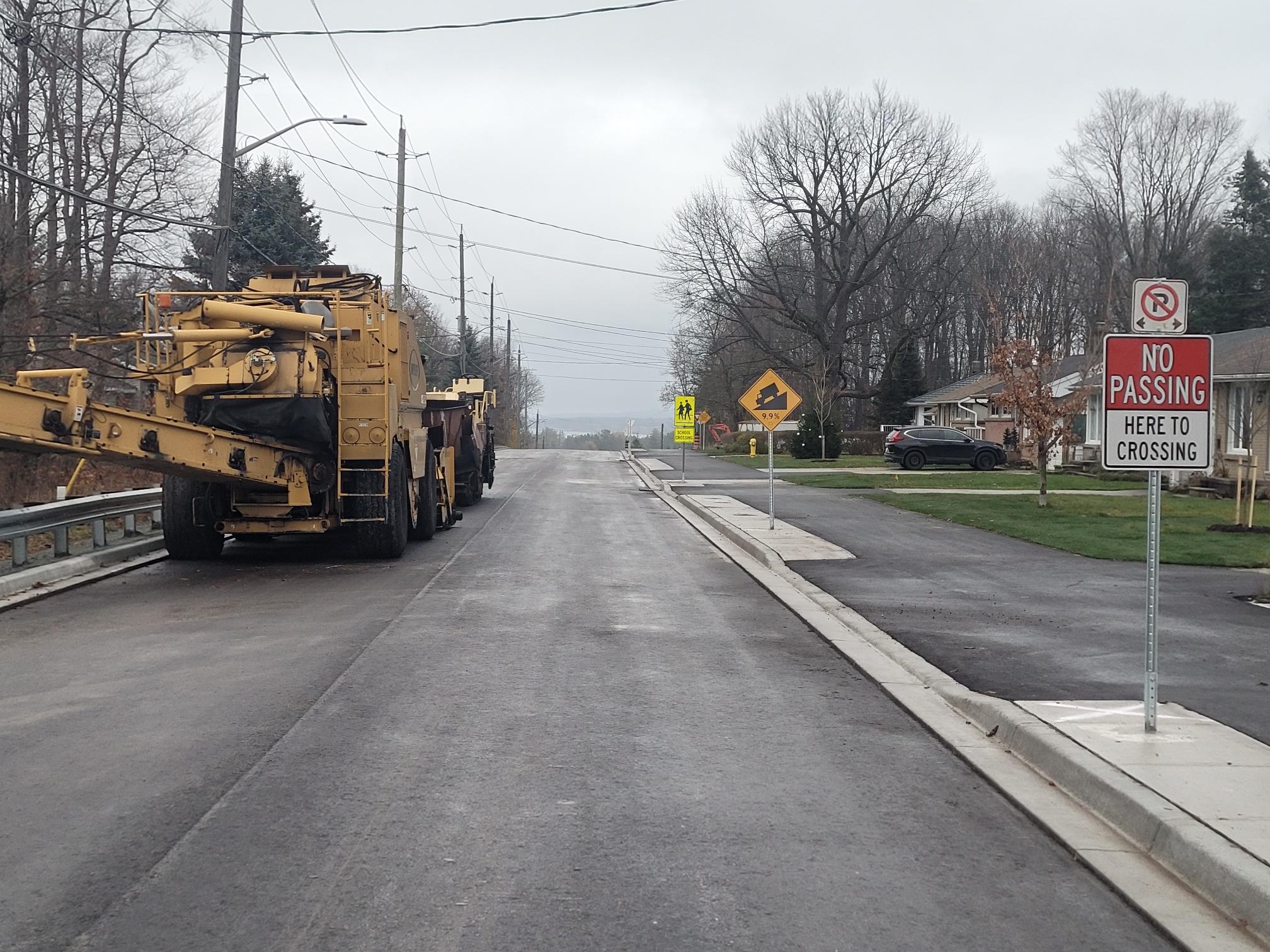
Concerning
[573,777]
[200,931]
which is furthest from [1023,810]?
[200,931]

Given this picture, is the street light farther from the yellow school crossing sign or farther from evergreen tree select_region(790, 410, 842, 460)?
evergreen tree select_region(790, 410, 842, 460)

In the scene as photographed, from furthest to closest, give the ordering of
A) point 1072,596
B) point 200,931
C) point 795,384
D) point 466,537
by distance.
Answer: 1. point 795,384
2. point 466,537
3. point 1072,596
4. point 200,931

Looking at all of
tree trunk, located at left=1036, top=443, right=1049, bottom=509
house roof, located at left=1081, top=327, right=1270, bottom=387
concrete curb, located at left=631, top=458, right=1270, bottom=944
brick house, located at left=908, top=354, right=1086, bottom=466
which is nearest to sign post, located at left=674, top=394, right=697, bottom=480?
house roof, located at left=1081, top=327, right=1270, bottom=387

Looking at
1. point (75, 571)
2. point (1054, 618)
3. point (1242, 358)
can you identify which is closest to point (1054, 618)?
point (1054, 618)

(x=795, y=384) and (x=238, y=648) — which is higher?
(x=795, y=384)

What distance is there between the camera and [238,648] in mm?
9875

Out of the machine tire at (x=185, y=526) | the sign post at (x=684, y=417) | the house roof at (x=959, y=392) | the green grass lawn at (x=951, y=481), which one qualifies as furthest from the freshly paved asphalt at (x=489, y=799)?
the house roof at (x=959, y=392)

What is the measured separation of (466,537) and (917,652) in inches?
426

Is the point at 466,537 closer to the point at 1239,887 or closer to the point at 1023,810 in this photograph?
the point at 1023,810

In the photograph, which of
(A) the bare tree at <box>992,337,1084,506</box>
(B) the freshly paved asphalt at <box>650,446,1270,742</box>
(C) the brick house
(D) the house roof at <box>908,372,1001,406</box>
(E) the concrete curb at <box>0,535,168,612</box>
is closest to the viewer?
(B) the freshly paved asphalt at <box>650,446,1270,742</box>

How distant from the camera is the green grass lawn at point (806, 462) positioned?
4922cm

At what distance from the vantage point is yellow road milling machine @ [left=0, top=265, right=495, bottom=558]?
559 inches

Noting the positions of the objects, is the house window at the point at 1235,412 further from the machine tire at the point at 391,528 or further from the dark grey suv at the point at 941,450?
the machine tire at the point at 391,528

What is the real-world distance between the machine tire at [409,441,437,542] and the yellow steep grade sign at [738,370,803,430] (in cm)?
510
